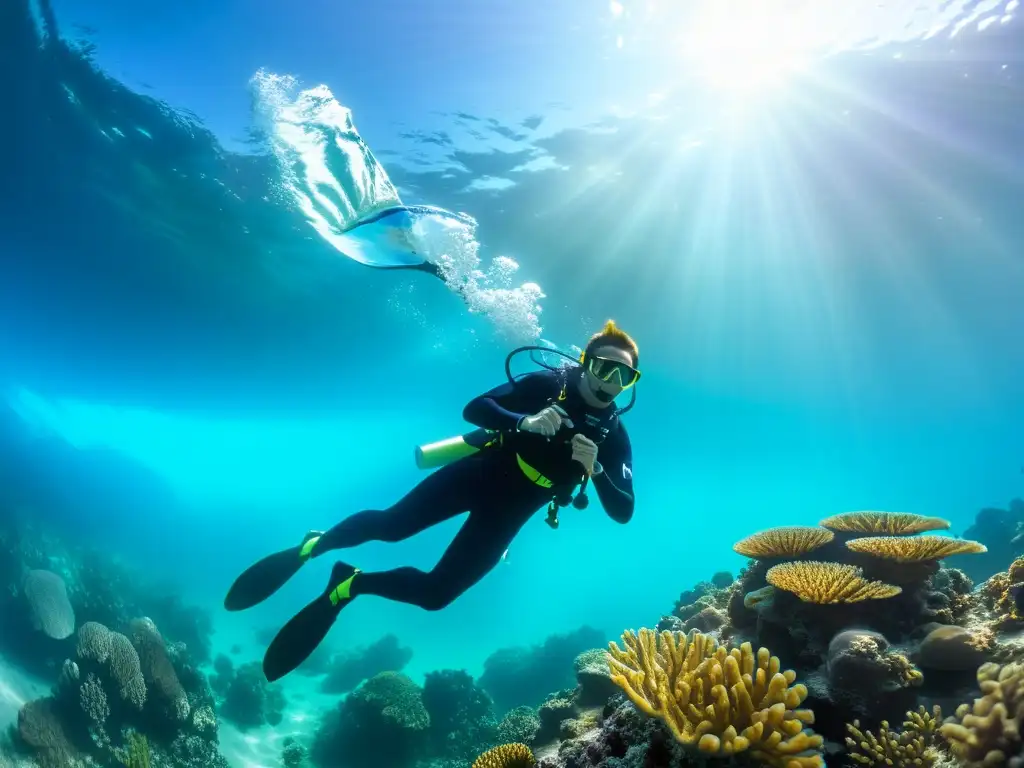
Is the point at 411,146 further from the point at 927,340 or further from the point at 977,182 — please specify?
the point at 927,340

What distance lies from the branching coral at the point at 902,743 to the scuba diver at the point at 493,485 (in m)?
2.50

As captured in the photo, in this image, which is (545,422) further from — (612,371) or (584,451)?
(612,371)

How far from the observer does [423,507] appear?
5.69 m

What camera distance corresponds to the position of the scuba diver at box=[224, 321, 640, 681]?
16.3 feet

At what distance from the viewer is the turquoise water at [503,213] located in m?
12.0

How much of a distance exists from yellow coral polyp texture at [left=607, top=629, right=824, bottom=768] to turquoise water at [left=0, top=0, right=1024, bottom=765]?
12.6 m

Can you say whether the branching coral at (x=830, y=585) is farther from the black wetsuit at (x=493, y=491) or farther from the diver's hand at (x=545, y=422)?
the diver's hand at (x=545, y=422)

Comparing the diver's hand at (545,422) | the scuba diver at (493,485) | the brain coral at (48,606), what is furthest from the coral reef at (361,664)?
the diver's hand at (545,422)

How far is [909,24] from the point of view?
38.8 ft

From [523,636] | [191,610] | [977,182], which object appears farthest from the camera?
[523,636]

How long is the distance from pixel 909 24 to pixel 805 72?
2.18 m

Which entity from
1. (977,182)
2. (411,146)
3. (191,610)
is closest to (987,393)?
(977,182)

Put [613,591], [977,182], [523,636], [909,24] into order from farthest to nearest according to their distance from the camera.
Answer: [613,591] < [523,636] < [977,182] < [909,24]

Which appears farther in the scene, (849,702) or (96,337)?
(96,337)
